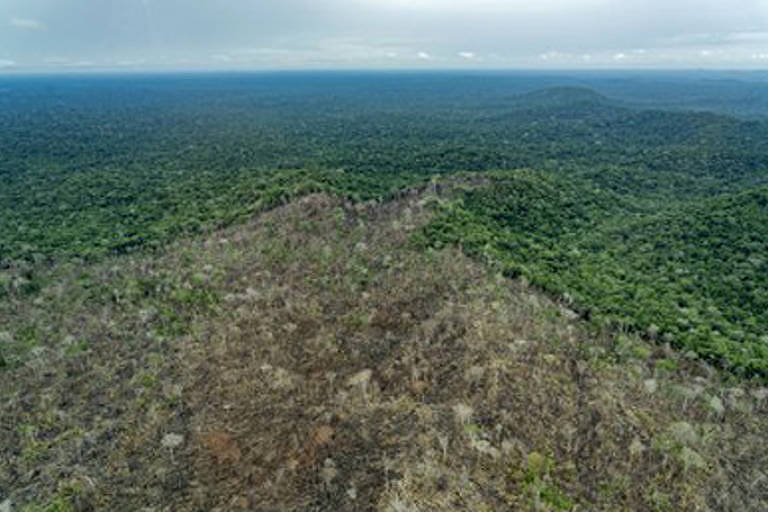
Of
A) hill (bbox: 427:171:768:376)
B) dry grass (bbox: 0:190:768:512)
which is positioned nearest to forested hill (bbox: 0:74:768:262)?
hill (bbox: 427:171:768:376)

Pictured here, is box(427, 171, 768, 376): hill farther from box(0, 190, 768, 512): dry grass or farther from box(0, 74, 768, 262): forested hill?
box(0, 74, 768, 262): forested hill

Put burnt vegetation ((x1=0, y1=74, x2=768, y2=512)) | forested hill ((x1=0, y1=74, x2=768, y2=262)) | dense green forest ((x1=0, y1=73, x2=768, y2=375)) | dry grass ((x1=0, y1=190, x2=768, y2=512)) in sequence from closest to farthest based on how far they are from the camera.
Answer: dry grass ((x1=0, y1=190, x2=768, y2=512))
burnt vegetation ((x1=0, y1=74, x2=768, y2=512))
dense green forest ((x1=0, y1=73, x2=768, y2=375))
forested hill ((x1=0, y1=74, x2=768, y2=262))

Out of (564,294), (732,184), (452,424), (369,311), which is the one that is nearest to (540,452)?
(452,424)

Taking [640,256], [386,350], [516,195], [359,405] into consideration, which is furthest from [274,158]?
[359,405]

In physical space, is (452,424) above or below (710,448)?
above

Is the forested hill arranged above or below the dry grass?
above

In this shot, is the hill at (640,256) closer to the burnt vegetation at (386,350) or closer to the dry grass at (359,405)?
the burnt vegetation at (386,350)

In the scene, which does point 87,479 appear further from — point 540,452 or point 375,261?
point 375,261
